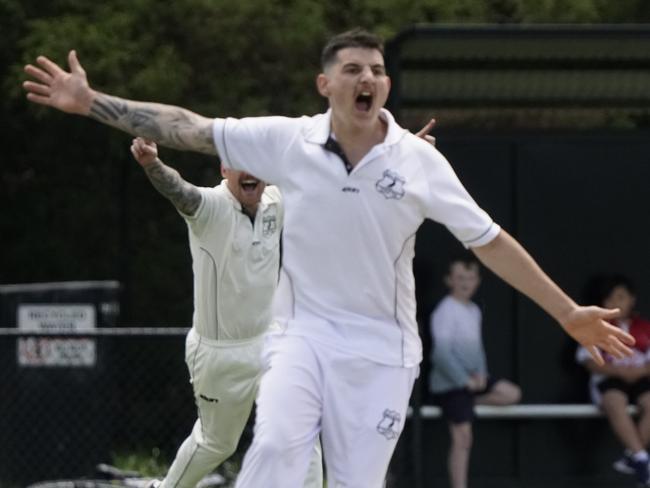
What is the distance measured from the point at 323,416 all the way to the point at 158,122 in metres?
1.31

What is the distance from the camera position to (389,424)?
7098 mm

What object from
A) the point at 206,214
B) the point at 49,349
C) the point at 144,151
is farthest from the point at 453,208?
the point at 49,349

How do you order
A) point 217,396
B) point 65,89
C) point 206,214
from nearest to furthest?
point 65,89 → point 206,214 → point 217,396

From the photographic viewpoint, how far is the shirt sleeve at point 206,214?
9.45m

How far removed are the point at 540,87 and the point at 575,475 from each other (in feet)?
9.33

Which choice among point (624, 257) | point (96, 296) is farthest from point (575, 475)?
point (96, 296)

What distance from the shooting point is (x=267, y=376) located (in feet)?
23.2

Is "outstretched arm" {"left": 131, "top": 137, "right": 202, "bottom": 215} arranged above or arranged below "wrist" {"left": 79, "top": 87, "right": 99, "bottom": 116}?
below

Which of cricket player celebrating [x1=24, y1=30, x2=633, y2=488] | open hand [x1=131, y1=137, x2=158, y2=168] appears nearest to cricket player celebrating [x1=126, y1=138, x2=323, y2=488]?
open hand [x1=131, y1=137, x2=158, y2=168]

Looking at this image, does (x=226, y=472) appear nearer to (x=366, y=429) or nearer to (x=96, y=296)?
(x=96, y=296)

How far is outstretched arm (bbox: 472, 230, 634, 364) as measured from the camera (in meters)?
7.16

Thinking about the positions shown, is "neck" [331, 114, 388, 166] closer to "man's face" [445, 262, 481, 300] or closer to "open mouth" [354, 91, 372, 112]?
"open mouth" [354, 91, 372, 112]

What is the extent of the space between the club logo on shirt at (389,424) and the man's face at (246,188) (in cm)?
271

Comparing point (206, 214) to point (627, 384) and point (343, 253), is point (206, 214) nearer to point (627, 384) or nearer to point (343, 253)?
point (343, 253)
